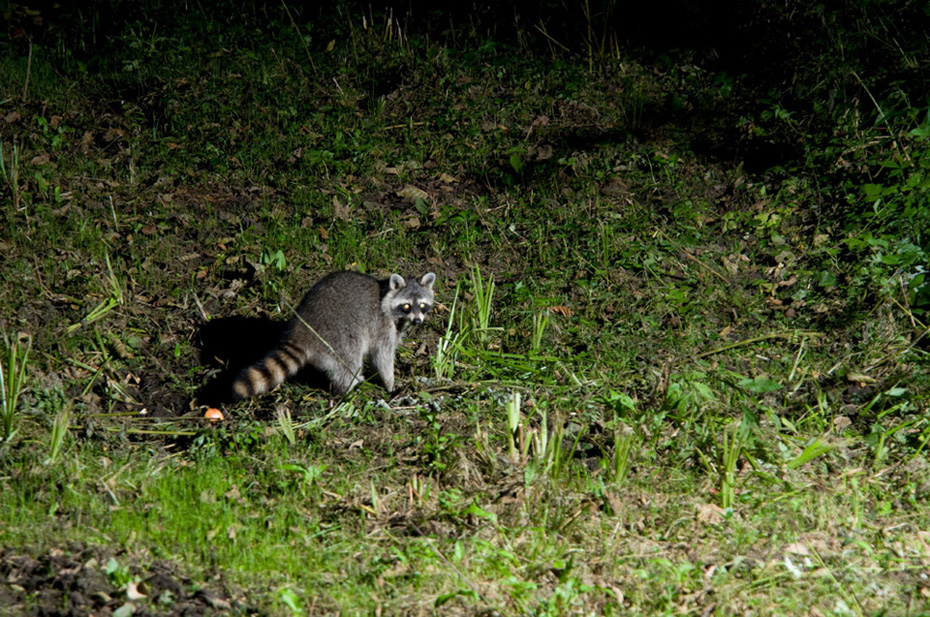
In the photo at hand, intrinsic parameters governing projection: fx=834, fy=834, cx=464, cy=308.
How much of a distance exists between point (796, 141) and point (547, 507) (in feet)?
15.9

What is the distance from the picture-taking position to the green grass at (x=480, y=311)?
3.68 metres

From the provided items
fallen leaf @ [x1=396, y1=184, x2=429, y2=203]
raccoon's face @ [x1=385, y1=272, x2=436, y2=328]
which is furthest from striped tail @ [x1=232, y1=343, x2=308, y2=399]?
fallen leaf @ [x1=396, y1=184, x2=429, y2=203]

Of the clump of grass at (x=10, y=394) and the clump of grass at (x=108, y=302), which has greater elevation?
the clump of grass at (x=10, y=394)

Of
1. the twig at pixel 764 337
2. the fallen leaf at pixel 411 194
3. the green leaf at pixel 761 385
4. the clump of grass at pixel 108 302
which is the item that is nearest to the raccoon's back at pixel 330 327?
the clump of grass at pixel 108 302

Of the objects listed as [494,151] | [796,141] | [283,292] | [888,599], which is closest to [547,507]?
[888,599]

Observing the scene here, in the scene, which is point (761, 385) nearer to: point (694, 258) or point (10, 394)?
point (694, 258)

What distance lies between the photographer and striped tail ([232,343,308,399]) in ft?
15.5

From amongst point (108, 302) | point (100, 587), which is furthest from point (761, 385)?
point (108, 302)

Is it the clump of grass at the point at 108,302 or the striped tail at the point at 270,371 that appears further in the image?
the clump of grass at the point at 108,302

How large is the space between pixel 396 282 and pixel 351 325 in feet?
1.37

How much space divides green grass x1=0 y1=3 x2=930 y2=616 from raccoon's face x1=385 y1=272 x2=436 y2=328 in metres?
0.30

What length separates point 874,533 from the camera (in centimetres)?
403

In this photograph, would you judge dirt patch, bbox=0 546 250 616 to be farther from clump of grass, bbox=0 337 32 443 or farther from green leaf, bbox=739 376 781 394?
green leaf, bbox=739 376 781 394

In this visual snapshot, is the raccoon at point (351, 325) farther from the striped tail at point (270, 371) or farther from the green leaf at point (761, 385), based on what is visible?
the green leaf at point (761, 385)
